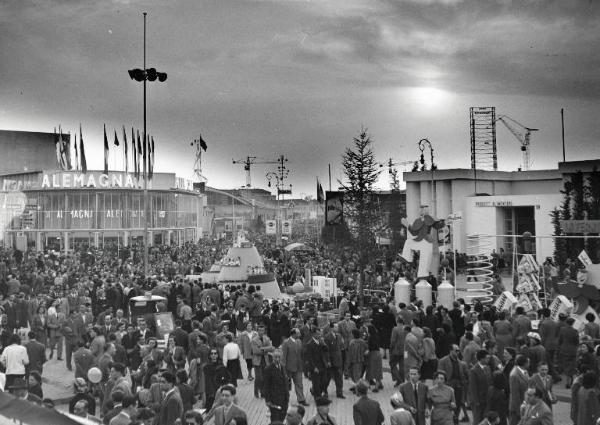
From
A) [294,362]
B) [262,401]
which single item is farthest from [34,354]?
[294,362]

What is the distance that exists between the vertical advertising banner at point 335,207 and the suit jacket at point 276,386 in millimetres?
16547

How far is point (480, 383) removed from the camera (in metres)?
9.62

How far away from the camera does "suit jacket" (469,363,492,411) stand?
962 centimetres

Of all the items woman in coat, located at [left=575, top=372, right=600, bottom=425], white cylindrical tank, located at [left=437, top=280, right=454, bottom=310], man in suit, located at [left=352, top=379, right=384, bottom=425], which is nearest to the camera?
man in suit, located at [left=352, top=379, right=384, bottom=425]

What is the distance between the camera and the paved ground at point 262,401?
11086mm

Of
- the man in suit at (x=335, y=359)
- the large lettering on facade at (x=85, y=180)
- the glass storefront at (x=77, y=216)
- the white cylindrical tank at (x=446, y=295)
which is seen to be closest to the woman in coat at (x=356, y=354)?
Result: the man in suit at (x=335, y=359)

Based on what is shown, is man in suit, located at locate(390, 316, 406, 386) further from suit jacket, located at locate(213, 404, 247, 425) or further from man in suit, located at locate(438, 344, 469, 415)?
suit jacket, located at locate(213, 404, 247, 425)

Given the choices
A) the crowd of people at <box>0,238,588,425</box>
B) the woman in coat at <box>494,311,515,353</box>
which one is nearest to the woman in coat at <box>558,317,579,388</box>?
the crowd of people at <box>0,238,588,425</box>

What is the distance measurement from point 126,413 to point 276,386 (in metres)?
3.31

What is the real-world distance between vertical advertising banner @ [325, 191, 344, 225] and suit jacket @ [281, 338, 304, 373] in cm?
1501

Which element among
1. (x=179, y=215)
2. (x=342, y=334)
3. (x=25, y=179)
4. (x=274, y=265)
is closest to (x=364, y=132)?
(x=274, y=265)

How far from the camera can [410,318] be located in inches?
566

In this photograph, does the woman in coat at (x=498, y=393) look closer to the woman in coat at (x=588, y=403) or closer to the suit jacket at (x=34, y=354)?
the woman in coat at (x=588, y=403)

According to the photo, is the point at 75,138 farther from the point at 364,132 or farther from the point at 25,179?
the point at 364,132
